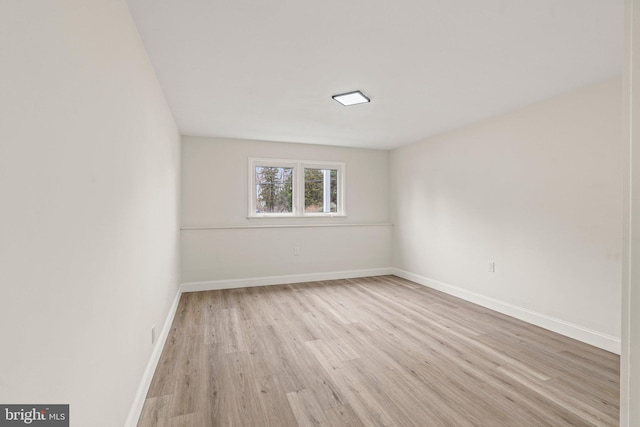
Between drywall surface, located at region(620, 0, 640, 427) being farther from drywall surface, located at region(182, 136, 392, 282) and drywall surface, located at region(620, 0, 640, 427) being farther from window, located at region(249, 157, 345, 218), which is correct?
window, located at region(249, 157, 345, 218)

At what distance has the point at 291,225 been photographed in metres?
5.00

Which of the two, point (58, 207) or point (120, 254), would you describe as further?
point (120, 254)

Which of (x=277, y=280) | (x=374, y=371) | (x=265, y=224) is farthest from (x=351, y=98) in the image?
(x=277, y=280)

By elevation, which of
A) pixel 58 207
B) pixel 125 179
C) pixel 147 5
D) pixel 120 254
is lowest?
pixel 120 254

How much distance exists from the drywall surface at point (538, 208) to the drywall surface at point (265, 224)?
112cm

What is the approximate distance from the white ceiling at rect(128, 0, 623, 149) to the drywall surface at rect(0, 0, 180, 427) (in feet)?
1.43

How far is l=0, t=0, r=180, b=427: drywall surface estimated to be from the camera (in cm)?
68

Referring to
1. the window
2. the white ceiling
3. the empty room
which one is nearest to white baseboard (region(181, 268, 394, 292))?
the empty room

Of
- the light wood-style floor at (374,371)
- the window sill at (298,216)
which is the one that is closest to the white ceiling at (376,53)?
the window sill at (298,216)

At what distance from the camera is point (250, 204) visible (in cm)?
488

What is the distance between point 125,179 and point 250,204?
10.9 feet

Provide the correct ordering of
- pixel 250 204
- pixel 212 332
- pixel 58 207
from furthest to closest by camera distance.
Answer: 1. pixel 250 204
2. pixel 212 332
3. pixel 58 207

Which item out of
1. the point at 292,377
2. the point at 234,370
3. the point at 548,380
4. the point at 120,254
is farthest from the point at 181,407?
the point at 548,380

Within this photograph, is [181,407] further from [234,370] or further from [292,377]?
[292,377]
